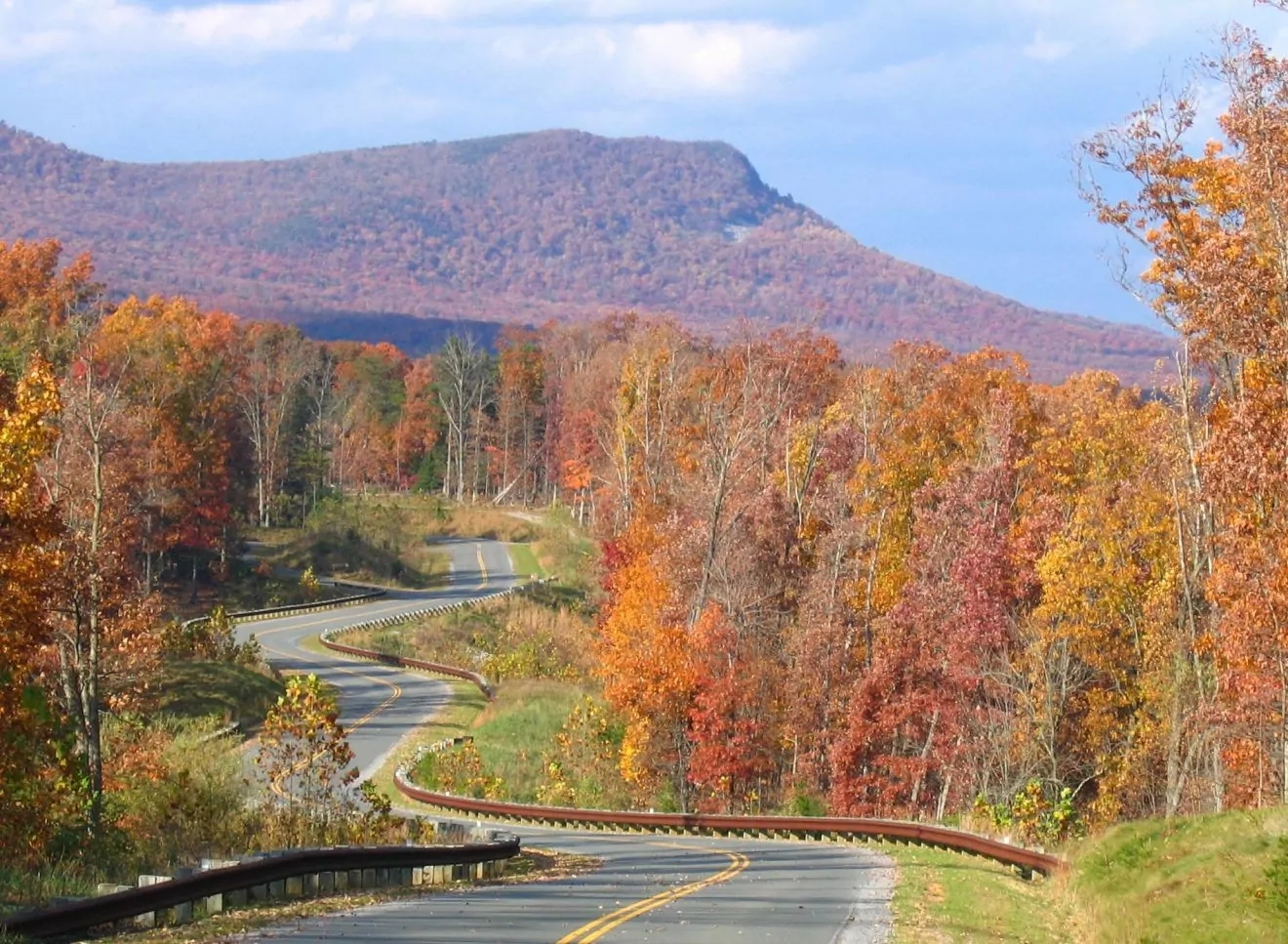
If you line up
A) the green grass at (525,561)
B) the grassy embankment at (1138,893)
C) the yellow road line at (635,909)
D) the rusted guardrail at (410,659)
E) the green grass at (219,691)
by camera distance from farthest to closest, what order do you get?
the green grass at (525,561) → the rusted guardrail at (410,659) → the green grass at (219,691) → the grassy embankment at (1138,893) → the yellow road line at (635,909)

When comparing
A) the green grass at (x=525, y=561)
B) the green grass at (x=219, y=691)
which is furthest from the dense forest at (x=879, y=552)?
the green grass at (x=525, y=561)

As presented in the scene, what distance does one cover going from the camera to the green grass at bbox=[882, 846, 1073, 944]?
16391mm

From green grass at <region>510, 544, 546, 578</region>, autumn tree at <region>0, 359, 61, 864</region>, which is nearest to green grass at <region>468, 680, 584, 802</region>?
autumn tree at <region>0, 359, 61, 864</region>

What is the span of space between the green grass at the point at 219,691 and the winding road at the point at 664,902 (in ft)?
60.0

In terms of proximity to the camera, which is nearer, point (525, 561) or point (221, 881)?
point (221, 881)

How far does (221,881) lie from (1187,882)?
10858 millimetres

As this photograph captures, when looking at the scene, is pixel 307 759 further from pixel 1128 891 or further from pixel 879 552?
pixel 879 552

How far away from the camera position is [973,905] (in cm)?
1905

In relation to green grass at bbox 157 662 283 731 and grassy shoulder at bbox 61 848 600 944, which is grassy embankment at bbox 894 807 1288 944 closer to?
grassy shoulder at bbox 61 848 600 944

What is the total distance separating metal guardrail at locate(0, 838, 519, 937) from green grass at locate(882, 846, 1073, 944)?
611 centimetres

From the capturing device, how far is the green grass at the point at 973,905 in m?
16.4

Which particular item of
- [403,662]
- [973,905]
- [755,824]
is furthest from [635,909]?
[403,662]

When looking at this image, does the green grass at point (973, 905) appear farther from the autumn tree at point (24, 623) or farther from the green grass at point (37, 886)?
the autumn tree at point (24, 623)

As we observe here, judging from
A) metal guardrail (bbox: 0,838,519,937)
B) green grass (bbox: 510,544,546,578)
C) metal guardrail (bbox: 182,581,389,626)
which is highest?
metal guardrail (bbox: 0,838,519,937)
